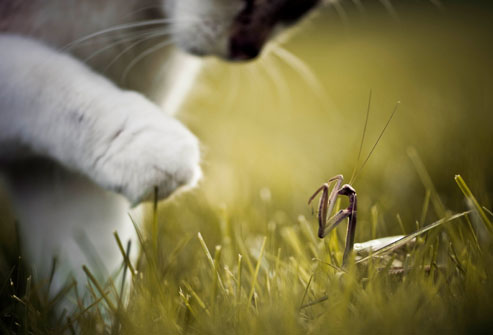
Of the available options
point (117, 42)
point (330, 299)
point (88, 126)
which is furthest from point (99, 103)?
point (330, 299)

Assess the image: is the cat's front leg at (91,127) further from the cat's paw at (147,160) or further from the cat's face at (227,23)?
the cat's face at (227,23)

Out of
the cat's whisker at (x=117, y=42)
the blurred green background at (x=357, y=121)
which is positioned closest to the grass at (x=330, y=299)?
the blurred green background at (x=357, y=121)

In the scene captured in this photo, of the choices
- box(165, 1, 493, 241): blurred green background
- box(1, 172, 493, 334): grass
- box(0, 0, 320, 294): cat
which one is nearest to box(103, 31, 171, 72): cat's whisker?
box(0, 0, 320, 294): cat

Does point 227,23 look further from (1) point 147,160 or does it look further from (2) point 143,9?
(1) point 147,160

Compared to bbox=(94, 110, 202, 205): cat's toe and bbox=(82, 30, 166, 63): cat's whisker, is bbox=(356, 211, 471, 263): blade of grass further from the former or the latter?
bbox=(82, 30, 166, 63): cat's whisker

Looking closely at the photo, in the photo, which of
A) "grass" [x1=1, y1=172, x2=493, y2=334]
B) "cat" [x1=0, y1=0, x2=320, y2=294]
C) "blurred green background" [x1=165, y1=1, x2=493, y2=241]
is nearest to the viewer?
"grass" [x1=1, y1=172, x2=493, y2=334]

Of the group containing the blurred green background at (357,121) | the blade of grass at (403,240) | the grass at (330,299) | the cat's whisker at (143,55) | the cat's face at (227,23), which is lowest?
the blurred green background at (357,121)
